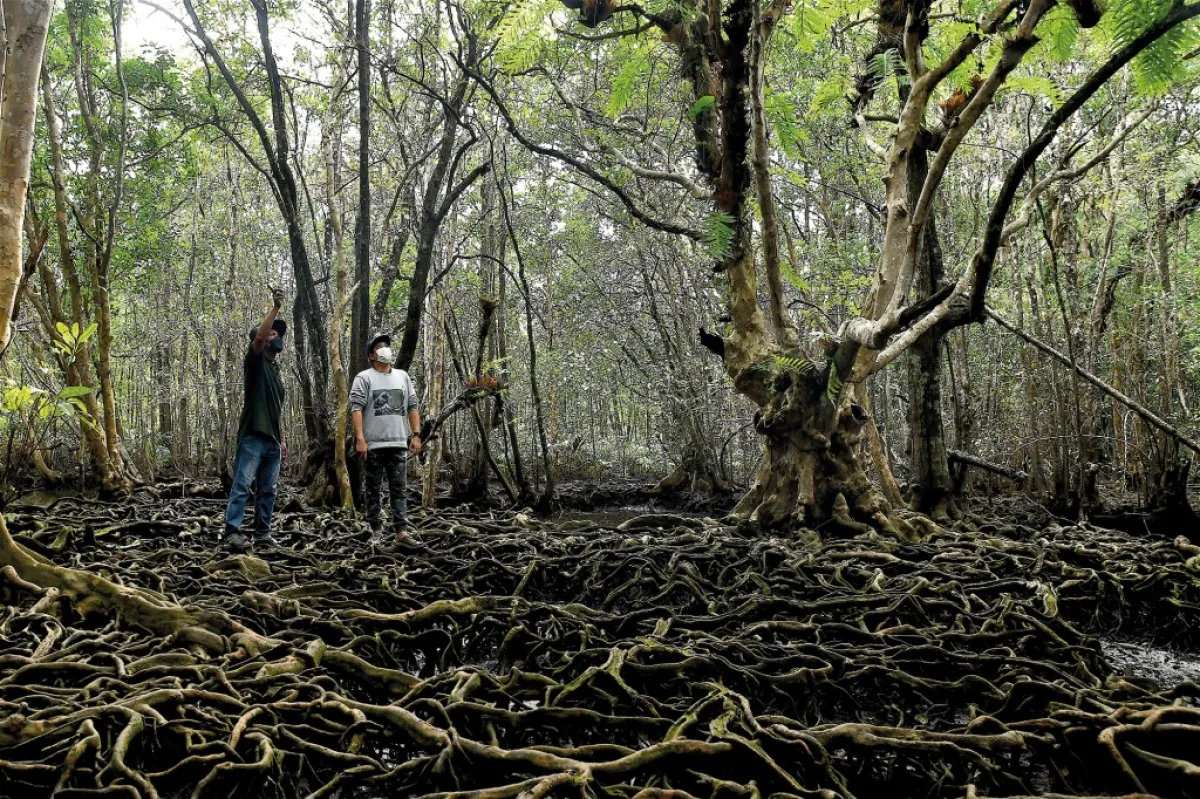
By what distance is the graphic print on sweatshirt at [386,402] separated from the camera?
293 inches

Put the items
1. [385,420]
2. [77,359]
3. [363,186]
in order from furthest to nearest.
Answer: [77,359], [363,186], [385,420]

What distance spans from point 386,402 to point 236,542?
1734 mm

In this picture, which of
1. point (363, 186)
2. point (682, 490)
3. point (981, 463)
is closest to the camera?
point (981, 463)

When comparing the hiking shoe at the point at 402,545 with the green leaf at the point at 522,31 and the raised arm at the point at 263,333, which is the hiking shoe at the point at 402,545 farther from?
the green leaf at the point at 522,31

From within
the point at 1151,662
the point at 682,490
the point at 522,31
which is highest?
the point at 522,31

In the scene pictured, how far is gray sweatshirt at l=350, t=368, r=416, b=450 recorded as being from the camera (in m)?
7.41

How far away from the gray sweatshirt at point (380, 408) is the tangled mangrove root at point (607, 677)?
3.79 feet

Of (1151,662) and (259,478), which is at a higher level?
(259,478)

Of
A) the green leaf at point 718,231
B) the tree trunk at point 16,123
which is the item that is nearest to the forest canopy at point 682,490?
the tree trunk at point 16,123

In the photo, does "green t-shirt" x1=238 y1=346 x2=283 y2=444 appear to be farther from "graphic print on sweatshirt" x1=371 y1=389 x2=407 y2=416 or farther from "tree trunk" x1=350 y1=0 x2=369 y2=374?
"tree trunk" x1=350 y1=0 x2=369 y2=374

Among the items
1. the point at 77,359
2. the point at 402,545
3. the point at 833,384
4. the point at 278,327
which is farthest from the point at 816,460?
the point at 77,359

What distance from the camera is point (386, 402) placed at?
24.4ft

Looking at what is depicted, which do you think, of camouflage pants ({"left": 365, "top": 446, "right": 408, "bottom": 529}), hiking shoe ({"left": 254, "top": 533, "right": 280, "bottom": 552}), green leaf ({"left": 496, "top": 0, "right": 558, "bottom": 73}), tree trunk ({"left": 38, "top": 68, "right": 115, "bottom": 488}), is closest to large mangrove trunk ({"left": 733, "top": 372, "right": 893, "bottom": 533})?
camouflage pants ({"left": 365, "top": 446, "right": 408, "bottom": 529})

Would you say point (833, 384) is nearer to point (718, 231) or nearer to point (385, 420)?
point (718, 231)
